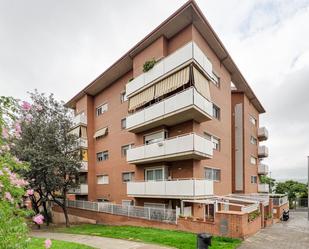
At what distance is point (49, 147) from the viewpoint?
2188cm

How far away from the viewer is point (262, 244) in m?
14.1

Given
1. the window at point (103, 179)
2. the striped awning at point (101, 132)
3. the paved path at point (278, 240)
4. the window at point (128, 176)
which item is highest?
the striped awning at point (101, 132)

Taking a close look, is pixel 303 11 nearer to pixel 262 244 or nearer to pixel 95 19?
pixel 95 19

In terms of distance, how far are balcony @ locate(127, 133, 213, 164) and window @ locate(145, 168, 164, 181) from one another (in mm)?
979

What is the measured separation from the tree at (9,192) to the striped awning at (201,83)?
13667 mm

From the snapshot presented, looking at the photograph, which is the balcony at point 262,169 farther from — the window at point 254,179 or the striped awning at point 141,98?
the striped awning at point 141,98

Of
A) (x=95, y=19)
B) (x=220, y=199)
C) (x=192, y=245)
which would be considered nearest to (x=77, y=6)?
(x=95, y=19)

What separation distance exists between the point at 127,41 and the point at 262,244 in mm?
19071

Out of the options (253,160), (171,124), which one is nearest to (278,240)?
(171,124)

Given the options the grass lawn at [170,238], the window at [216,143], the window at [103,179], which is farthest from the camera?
the window at [103,179]

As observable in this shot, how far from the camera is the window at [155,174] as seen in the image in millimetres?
20250

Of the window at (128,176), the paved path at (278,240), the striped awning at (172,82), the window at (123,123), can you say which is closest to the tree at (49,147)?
the window at (128,176)

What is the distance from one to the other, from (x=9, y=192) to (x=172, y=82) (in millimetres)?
14984

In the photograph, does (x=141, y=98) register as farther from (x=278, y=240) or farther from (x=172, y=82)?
(x=278, y=240)
